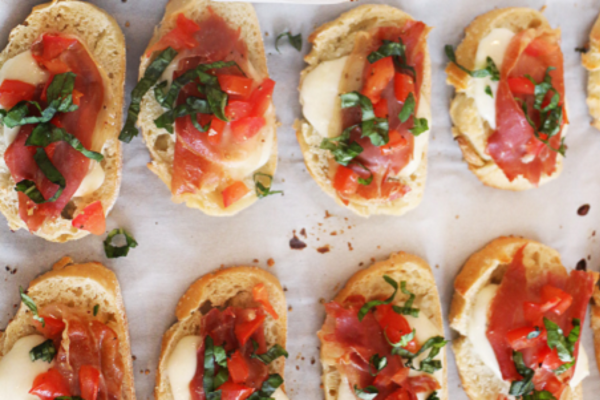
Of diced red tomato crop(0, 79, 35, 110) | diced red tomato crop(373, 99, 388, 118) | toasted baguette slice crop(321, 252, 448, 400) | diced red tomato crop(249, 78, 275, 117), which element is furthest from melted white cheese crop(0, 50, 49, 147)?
toasted baguette slice crop(321, 252, 448, 400)

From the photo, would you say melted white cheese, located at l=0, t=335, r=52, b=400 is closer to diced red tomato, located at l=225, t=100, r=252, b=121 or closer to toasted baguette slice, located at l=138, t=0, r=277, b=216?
toasted baguette slice, located at l=138, t=0, r=277, b=216

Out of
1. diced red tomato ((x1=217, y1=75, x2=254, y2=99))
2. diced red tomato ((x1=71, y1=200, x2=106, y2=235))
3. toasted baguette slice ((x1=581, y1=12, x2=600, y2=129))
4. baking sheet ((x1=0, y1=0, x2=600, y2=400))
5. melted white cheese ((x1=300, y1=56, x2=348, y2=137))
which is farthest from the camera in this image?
toasted baguette slice ((x1=581, y1=12, x2=600, y2=129))

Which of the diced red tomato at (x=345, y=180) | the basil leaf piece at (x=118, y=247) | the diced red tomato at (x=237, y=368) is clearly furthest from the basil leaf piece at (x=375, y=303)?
the basil leaf piece at (x=118, y=247)

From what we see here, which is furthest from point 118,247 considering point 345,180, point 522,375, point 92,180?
point 522,375

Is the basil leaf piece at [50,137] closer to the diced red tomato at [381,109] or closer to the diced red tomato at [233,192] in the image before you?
the diced red tomato at [233,192]

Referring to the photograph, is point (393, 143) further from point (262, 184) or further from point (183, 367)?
point (183, 367)
